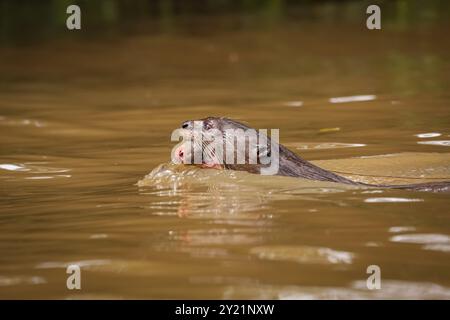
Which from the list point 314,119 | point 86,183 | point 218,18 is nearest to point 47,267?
point 86,183

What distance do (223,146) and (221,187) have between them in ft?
1.39

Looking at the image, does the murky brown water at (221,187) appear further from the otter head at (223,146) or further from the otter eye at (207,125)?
the otter eye at (207,125)

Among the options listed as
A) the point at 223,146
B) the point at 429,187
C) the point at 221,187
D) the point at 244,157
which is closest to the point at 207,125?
the point at 223,146

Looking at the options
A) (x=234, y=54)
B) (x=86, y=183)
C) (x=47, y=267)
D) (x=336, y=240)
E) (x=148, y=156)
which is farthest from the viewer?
(x=234, y=54)

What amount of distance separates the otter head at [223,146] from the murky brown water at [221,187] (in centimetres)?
9

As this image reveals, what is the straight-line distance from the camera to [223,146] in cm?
716

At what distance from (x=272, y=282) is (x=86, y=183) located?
119 inches

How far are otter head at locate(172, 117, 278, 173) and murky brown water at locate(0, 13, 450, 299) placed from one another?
3.7 inches

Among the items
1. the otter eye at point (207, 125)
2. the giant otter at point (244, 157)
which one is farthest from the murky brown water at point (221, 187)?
the otter eye at point (207, 125)

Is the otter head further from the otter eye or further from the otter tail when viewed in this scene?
the otter tail

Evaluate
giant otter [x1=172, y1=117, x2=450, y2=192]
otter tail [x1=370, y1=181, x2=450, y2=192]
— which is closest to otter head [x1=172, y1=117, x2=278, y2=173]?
giant otter [x1=172, y1=117, x2=450, y2=192]

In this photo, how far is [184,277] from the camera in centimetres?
474

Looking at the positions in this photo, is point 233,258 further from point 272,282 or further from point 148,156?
point 148,156

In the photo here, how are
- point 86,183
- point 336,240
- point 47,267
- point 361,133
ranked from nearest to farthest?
point 47,267, point 336,240, point 86,183, point 361,133
